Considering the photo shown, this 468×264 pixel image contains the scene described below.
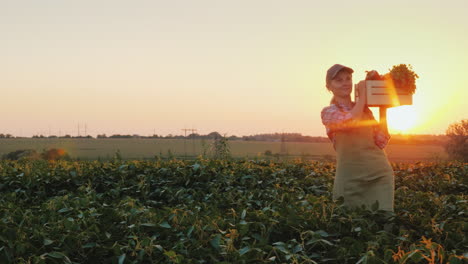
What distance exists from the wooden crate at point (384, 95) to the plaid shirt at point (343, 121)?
0.19 m

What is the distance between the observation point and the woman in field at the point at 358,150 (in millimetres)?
4699

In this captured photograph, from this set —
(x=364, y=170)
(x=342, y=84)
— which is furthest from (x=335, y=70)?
(x=364, y=170)

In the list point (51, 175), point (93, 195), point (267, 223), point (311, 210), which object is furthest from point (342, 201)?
point (51, 175)

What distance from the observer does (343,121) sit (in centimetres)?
461

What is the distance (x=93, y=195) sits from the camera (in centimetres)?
541

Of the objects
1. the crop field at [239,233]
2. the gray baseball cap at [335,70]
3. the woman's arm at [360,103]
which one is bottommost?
the crop field at [239,233]

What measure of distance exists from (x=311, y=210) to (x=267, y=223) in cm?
47

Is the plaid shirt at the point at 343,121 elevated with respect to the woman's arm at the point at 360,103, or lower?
lower

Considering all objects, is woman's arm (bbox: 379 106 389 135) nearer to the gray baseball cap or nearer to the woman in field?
the woman in field

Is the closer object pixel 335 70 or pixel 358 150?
pixel 358 150

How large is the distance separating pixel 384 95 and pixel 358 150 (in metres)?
0.65

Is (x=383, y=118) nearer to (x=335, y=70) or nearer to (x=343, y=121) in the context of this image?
(x=343, y=121)

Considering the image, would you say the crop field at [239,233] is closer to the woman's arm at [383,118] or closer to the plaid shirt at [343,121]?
the plaid shirt at [343,121]

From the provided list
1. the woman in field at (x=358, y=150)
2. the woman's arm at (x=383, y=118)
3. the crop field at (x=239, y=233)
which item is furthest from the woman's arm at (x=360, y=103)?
the crop field at (x=239, y=233)
